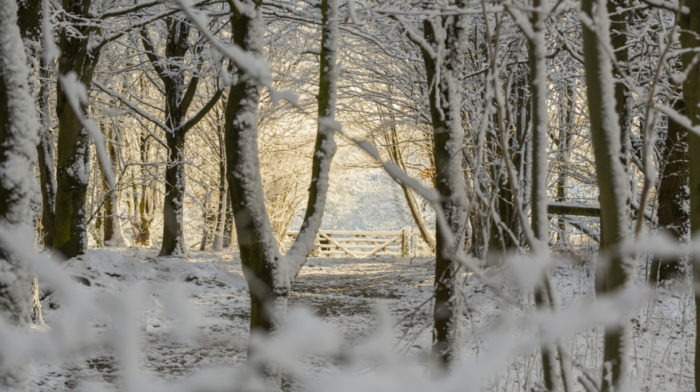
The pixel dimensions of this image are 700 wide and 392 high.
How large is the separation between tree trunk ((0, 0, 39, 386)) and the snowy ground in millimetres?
416

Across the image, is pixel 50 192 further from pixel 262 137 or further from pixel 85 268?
pixel 262 137

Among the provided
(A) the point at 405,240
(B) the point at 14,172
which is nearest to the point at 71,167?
(B) the point at 14,172

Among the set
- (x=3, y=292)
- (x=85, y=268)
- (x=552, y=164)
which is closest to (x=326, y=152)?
(x=3, y=292)

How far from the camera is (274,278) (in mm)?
2451

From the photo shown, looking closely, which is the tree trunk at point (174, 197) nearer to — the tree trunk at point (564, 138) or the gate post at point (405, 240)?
the tree trunk at point (564, 138)

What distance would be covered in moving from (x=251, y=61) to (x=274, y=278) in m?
1.68

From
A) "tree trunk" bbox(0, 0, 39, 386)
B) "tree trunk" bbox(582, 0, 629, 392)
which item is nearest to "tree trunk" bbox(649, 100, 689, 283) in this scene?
"tree trunk" bbox(582, 0, 629, 392)

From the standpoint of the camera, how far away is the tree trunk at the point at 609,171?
1178 millimetres

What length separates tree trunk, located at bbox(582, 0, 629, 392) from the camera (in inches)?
46.4

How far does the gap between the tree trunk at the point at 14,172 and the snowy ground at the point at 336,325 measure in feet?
1.36

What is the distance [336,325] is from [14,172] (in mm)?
3605

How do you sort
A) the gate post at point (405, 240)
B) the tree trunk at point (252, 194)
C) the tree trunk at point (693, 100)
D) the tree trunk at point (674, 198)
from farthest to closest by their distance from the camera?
the gate post at point (405, 240) → the tree trunk at point (674, 198) → the tree trunk at point (252, 194) → the tree trunk at point (693, 100)

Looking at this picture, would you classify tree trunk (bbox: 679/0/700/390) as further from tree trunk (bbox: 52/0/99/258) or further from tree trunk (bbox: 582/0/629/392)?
tree trunk (bbox: 52/0/99/258)

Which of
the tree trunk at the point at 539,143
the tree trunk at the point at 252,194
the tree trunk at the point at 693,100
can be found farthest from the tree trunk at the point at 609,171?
the tree trunk at the point at 252,194
